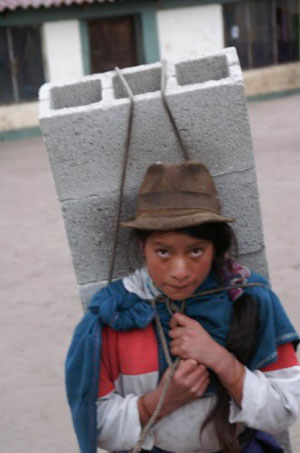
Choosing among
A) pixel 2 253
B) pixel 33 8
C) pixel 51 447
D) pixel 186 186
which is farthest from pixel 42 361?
pixel 33 8

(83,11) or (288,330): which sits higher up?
(83,11)

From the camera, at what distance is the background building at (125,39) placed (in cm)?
1350

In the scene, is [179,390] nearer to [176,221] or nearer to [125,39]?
[176,221]

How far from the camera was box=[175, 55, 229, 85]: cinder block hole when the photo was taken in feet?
6.93

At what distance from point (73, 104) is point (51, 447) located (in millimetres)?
1886

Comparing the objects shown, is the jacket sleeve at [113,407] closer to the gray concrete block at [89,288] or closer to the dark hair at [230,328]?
the dark hair at [230,328]

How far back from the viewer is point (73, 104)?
217 centimetres

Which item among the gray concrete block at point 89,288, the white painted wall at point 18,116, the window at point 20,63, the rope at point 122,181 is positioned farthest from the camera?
the white painted wall at point 18,116

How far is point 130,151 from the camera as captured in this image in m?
1.97

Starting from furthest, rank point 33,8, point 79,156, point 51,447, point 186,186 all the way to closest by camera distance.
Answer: point 33,8
point 51,447
point 79,156
point 186,186

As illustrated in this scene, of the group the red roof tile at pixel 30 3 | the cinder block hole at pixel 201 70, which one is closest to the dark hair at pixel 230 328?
the cinder block hole at pixel 201 70

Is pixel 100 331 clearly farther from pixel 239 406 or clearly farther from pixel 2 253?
pixel 2 253

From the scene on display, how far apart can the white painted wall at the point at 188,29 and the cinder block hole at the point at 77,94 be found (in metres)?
12.4

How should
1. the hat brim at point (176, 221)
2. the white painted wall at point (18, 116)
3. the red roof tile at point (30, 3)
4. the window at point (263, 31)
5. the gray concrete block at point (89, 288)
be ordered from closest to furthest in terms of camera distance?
the hat brim at point (176, 221)
the gray concrete block at point (89, 288)
the red roof tile at point (30, 3)
the white painted wall at point (18, 116)
the window at point (263, 31)
